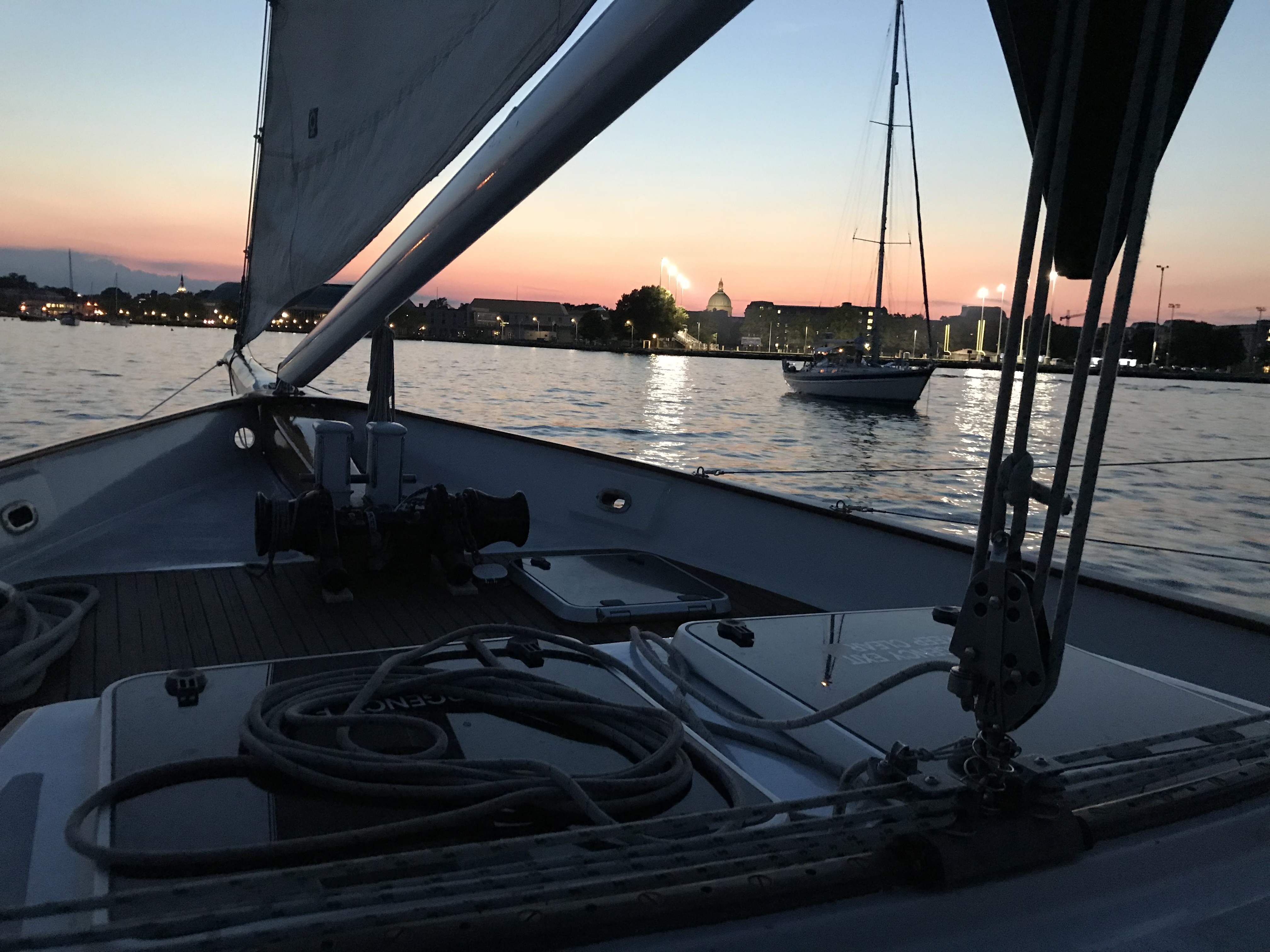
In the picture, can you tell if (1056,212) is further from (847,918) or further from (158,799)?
(158,799)

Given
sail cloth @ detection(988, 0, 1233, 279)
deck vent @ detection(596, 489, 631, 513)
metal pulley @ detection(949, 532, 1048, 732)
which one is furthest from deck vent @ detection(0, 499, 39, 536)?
sail cloth @ detection(988, 0, 1233, 279)

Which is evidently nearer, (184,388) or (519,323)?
(184,388)

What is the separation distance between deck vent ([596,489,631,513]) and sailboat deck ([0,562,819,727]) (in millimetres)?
778

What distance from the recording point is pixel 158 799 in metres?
1.25

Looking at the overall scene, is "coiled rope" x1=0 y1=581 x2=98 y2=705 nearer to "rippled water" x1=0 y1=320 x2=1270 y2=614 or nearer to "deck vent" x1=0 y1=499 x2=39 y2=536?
"deck vent" x1=0 y1=499 x2=39 y2=536

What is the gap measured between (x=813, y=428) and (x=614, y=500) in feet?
79.0

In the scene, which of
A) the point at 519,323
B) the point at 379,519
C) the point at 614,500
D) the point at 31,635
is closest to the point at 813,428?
the point at 614,500

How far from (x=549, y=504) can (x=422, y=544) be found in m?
1.24

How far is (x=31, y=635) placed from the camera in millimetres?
2420

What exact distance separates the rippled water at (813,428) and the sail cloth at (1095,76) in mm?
2843

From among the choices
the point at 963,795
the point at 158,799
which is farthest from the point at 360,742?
the point at 963,795

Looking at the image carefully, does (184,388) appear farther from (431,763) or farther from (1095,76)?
(1095,76)

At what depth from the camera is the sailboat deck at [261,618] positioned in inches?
105

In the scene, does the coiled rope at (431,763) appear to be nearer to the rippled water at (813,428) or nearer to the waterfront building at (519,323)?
the rippled water at (813,428)
